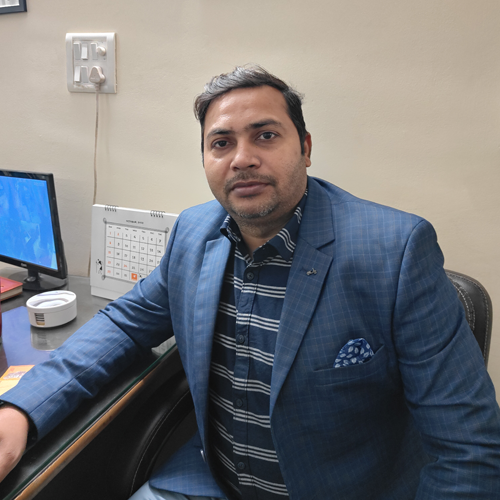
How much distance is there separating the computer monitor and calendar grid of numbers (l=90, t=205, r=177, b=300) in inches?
5.0

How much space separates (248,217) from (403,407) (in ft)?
1.83

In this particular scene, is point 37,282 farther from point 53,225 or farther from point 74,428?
point 74,428

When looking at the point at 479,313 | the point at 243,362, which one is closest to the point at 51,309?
the point at 243,362

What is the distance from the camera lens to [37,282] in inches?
56.1

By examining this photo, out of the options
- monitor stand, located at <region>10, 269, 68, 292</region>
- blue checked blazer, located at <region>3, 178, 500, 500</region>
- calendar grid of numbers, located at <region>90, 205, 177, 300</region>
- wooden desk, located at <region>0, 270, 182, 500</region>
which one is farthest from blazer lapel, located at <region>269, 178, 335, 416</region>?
monitor stand, located at <region>10, 269, 68, 292</region>

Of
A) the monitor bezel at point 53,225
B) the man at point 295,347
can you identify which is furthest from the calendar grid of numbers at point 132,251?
the man at point 295,347

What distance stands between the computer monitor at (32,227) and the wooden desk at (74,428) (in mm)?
300

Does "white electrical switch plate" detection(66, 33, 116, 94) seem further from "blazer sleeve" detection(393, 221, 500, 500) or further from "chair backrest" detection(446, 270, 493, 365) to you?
"chair backrest" detection(446, 270, 493, 365)

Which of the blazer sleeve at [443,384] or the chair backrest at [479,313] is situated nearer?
the blazer sleeve at [443,384]

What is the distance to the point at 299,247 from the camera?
0.81m

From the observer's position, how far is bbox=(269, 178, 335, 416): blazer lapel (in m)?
0.76

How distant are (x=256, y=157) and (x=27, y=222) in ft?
3.15

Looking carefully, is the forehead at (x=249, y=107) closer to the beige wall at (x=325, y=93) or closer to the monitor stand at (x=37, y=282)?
the beige wall at (x=325, y=93)

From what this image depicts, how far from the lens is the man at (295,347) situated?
0.69m
